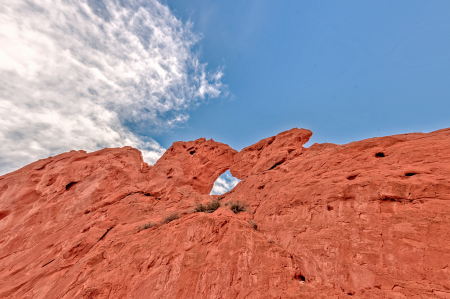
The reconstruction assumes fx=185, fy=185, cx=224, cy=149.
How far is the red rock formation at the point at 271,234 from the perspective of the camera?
5.92 metres

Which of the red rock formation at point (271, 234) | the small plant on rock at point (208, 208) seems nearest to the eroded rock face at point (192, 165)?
the red rock formation at point (271, 234)

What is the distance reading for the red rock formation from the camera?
592cm

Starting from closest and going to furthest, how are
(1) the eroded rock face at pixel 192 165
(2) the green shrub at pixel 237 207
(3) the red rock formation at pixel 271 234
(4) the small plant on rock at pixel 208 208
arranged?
1. (3) the red rock formation at pixel 271 234
2. (2) the green shrub at pixel 237 207
3. (4) the small plant on rock at pixel 208 208
4. (1) the eroded rock face at pixel 192 165

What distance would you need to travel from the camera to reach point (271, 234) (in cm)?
945

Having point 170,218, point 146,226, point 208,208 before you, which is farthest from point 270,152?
point 146,226

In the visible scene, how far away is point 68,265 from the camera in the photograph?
11062 millimetres

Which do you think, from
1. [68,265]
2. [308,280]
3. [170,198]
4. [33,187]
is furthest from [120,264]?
[33,187]

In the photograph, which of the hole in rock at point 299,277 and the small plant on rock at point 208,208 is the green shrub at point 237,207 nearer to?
the small plant on rock at point 208,208

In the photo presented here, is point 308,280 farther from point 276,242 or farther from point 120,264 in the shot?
point 120,264

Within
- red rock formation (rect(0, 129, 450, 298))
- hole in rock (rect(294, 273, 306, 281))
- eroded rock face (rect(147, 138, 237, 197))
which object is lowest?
hole in rock (rect(294, 273, 306, 281))

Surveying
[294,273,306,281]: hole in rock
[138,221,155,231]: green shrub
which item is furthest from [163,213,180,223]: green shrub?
[294,273,306,281]: hole in rock

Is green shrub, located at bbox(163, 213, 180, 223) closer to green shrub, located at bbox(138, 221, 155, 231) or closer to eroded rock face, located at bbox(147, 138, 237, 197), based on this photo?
green shrub, located at bbox(138, 221, 155, 231)

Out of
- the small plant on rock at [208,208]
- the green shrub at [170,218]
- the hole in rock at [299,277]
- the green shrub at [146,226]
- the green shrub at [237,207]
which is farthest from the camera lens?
the small plant on rock at [208,208]

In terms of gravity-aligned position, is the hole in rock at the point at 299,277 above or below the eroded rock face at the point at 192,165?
below
